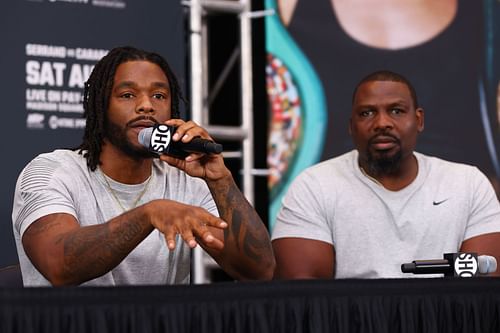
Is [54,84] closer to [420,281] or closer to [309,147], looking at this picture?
[309,147]

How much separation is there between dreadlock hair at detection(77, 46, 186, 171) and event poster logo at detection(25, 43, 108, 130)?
114 centimetres

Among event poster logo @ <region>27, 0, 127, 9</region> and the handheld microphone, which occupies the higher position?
event poster logo @ <region>27, 0, 127, 9</region>

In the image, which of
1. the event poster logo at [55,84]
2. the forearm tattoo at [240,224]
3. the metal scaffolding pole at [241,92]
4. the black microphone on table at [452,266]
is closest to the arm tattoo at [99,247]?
the forearm tattoo at [240,224]

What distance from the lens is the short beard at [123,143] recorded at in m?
3.01

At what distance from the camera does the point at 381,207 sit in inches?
144

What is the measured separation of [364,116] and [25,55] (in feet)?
4.92

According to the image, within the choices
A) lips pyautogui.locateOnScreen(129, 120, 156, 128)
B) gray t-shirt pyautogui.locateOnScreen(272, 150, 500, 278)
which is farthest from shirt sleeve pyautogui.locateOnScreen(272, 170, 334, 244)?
lips pyautogui.locateOnScreen(129, 120, 156, 128)

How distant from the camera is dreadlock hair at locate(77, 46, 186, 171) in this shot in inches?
121

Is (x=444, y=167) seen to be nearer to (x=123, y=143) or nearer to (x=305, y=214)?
(x=305, y=214)

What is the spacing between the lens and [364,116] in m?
3.80

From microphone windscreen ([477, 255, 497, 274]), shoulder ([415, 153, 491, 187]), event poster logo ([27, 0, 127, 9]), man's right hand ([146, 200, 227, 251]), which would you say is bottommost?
microphone windscreen ([477, 255, 497, 274])

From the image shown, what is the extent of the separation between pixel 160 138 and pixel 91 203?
52 centimetres

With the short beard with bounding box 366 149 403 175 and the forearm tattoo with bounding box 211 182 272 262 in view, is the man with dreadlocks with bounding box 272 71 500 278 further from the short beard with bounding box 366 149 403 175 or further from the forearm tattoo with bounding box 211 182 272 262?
the forearm tattoo with bounding box 211 182 272 262

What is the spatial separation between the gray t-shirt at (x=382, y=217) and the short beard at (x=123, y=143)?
812 mm
